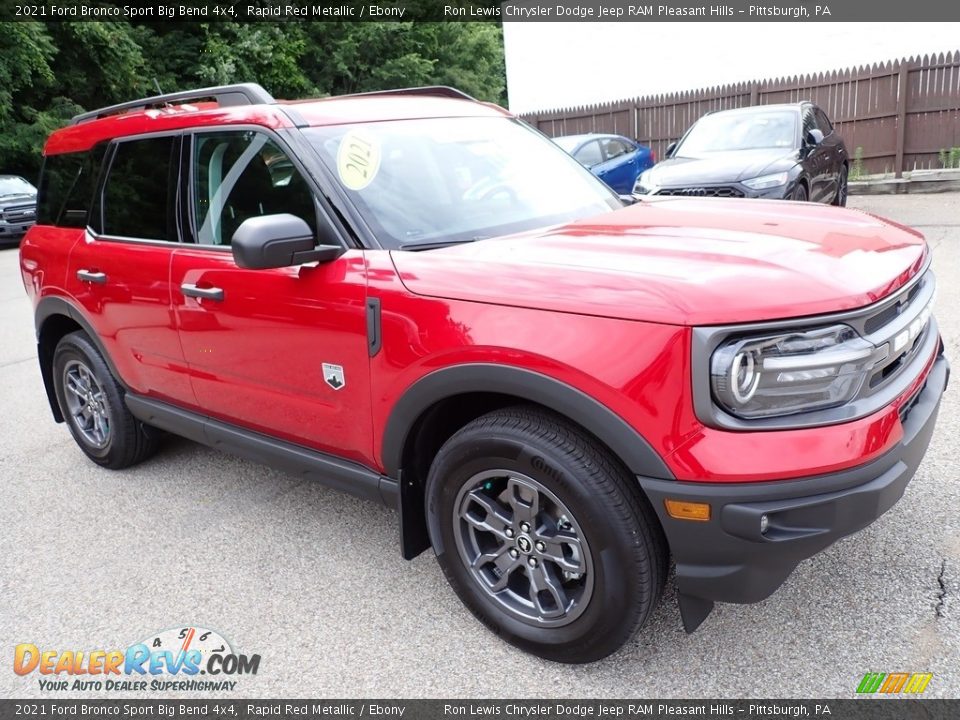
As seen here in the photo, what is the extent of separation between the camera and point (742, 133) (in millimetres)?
9547

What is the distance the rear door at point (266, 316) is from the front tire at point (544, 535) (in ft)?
1.55

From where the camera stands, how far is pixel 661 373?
2.04m

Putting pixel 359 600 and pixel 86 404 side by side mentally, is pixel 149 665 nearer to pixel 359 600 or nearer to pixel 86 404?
pixel 359 600

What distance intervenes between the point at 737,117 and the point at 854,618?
8.50m

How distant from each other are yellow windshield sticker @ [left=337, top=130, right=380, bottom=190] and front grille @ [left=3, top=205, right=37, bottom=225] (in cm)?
1615

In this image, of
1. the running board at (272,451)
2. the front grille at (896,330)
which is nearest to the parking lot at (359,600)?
the running board at (272,451)

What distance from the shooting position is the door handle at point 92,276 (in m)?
3.82

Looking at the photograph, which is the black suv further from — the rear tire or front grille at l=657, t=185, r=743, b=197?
the rear tire

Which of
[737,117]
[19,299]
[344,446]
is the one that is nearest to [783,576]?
[344,446]

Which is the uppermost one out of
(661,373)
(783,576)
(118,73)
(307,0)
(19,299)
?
(307,0)

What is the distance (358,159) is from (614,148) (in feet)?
36.8

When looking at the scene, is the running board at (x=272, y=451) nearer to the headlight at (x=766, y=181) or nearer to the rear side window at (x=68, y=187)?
the rear side window at (x=68, y=187)

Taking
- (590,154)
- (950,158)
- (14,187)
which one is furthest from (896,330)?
(14,187)

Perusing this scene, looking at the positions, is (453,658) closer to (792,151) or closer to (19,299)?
(792,151)
